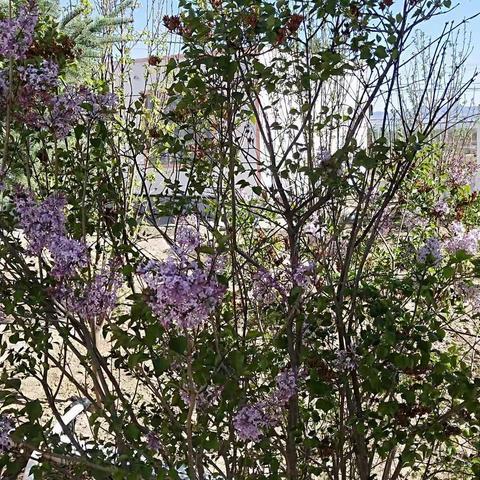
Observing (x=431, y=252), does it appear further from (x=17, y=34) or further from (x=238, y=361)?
(x=17, y=34)

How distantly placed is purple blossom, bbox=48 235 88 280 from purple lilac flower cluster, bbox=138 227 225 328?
0.24 m

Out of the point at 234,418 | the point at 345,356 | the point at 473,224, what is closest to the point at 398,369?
the point at 345,356

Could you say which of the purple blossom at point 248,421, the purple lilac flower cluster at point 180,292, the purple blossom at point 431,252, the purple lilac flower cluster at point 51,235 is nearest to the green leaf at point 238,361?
the purple blossom at point 248,421

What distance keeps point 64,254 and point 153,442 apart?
1.74 ft

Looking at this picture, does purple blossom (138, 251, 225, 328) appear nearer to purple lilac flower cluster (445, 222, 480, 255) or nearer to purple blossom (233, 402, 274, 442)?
purple blossom (233, 402, 274, 442)

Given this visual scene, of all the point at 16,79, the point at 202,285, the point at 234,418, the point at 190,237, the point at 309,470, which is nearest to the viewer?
the point at 202,285

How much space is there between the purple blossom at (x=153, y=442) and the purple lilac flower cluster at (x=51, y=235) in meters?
0.46

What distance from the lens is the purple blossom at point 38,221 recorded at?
1.39 metres

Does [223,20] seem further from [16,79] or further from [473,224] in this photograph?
[473,224]

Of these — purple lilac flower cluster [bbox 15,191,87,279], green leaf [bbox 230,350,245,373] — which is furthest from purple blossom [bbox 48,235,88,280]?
green leaf [bbox 230,350,245,373]

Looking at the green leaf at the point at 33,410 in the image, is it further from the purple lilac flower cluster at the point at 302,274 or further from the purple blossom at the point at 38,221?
the purple lilac flower cluster at the point at 302,274

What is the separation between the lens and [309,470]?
5.95ft

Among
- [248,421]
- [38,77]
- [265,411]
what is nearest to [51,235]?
[38,77]

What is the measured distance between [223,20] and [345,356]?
84 centimetres
